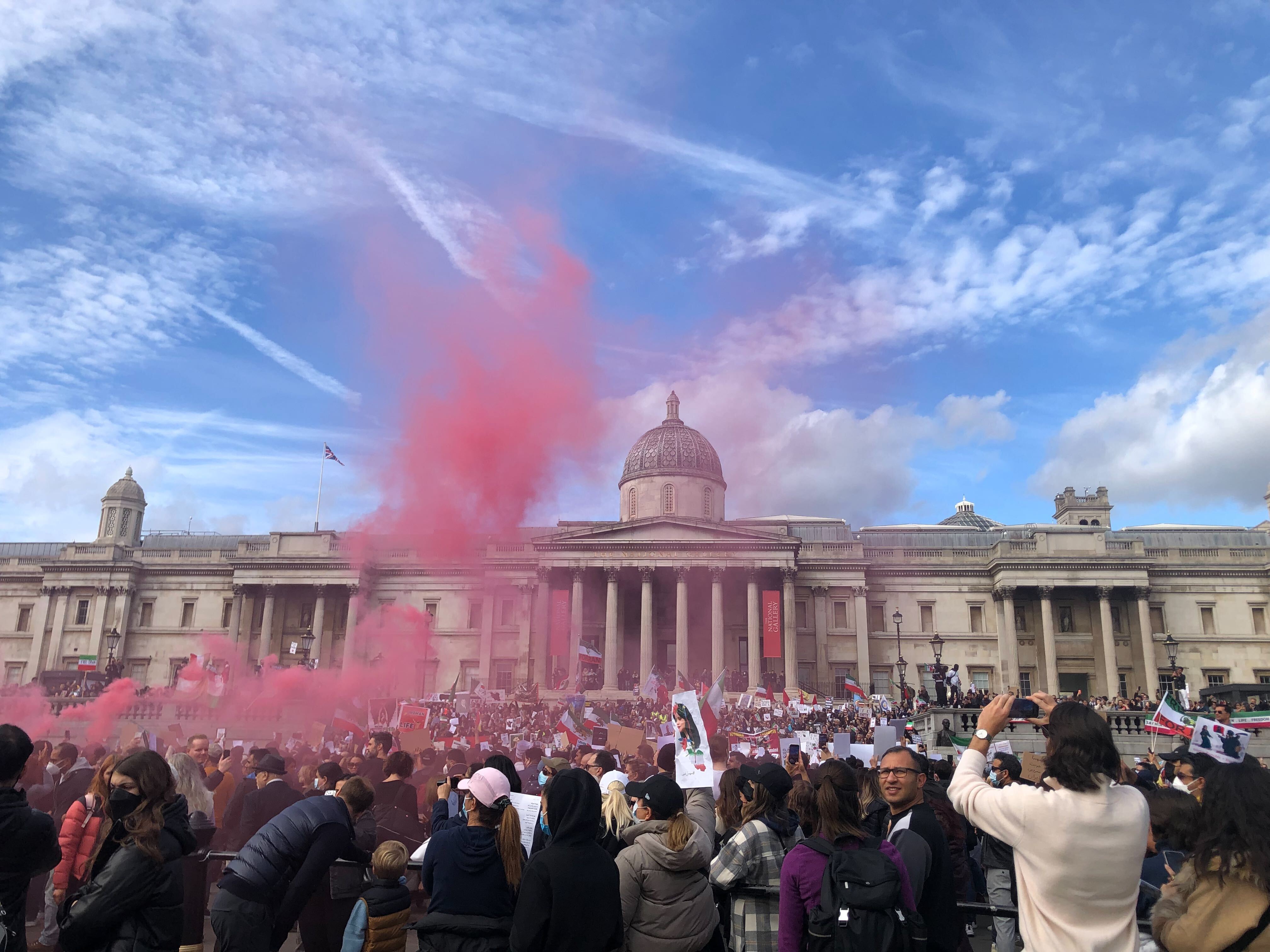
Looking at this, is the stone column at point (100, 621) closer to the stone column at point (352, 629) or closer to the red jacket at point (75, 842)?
the stone column at point (352, 629)

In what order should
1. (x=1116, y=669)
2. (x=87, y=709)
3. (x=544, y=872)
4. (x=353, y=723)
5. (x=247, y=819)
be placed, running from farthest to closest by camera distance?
(x=1116, y=669)
(x=87, y=709)
(x=353, y=723)
(x=247, y=819)
(x=544, y=872)

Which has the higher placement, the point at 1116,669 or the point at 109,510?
the point at 109,510

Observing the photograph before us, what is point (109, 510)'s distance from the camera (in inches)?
2608

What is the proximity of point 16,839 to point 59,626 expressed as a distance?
2591 inches

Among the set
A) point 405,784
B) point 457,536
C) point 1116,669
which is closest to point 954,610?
point 1116,669

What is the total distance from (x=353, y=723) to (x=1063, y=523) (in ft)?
196

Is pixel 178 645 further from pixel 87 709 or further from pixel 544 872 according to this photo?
pixel 544 872

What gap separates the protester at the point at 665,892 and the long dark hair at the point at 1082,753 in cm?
239

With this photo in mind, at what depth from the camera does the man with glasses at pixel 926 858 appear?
5871 millimetres

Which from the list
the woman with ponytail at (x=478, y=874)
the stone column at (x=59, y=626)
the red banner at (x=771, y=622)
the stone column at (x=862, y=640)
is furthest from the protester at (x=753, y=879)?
the stone column at (x=59, y=626)

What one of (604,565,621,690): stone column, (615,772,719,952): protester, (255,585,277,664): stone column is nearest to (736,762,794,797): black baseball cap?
(615,772,719,952): protester

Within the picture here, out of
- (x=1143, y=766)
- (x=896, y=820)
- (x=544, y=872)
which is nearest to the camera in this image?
(x=544, y=872)

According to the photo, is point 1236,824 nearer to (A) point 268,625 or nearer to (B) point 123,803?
(B) point 123,803

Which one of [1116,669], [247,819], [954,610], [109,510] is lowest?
[247,819]
